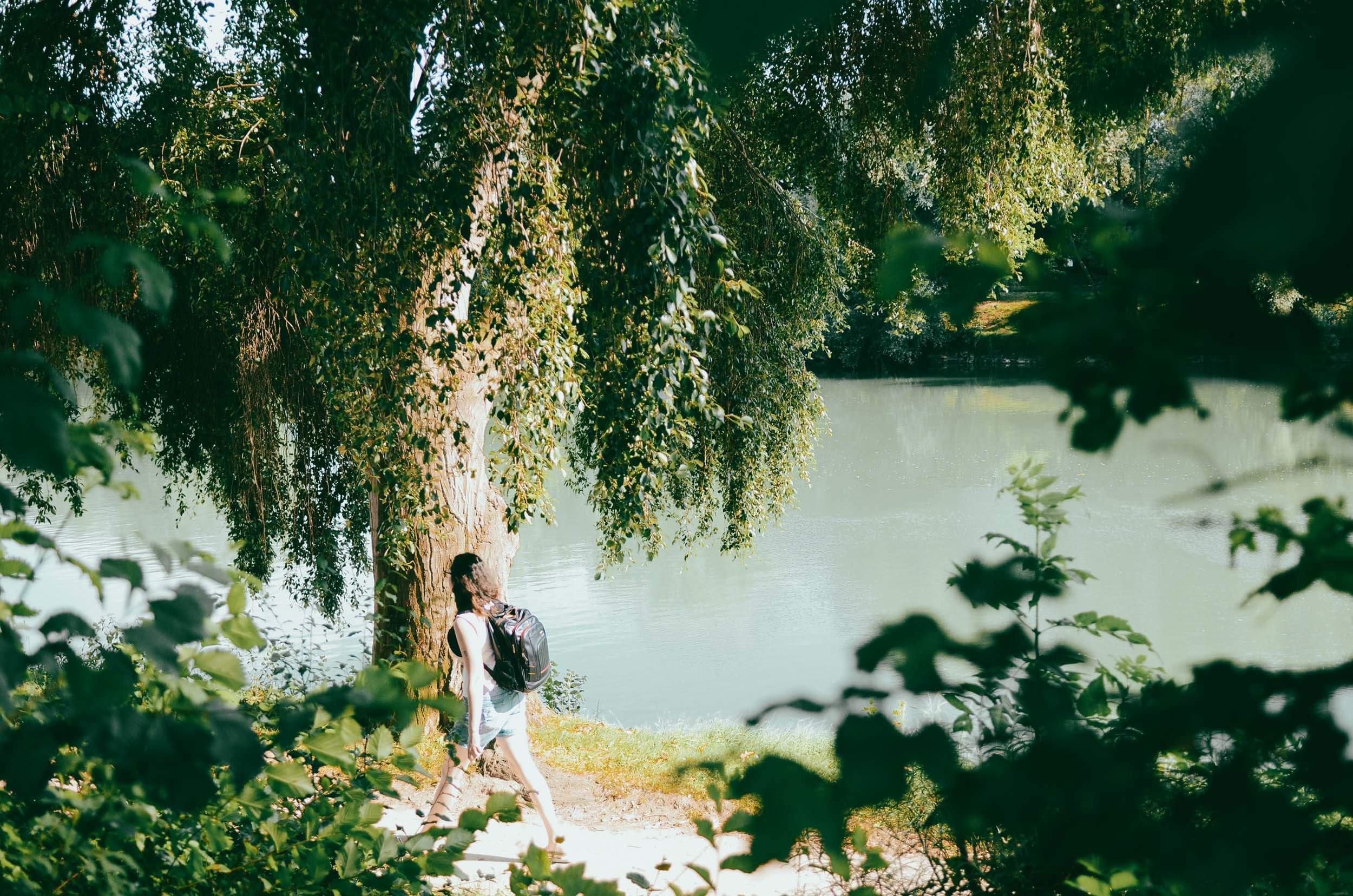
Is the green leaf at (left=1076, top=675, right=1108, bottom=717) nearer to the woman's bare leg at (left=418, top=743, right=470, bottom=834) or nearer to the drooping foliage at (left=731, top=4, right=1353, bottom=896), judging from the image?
the drooping foliage at (left=731, top=4, right=1353, bottom=896)

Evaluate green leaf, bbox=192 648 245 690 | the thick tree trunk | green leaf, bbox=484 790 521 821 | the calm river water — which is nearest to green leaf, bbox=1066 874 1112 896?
green leaf, bbox=484 790 521 821

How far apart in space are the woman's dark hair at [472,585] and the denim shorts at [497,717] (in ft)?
1.15

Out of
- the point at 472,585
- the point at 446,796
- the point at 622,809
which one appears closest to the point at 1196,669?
the point at 472,585

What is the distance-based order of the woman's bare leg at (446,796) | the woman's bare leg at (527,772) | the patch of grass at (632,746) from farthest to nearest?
1. the patch of grass at (632,746)
2. the woman's bare leg at (527,772)
3. the woman's bare leg at (446,796)

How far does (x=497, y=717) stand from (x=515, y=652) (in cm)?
31

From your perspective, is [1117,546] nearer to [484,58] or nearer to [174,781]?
[484,58]

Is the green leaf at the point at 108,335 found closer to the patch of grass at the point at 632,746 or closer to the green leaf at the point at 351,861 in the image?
the green leaf at the point at 351,861

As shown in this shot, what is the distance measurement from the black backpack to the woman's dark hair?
2.4 inches

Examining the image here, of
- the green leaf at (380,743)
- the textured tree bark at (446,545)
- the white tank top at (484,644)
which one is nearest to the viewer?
the green leaf at (380,743)

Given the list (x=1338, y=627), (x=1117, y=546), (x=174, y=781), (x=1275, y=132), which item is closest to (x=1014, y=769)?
(x=1275, y=132)

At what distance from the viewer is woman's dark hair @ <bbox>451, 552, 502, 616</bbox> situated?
4.46 meters

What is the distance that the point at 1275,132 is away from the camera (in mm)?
566

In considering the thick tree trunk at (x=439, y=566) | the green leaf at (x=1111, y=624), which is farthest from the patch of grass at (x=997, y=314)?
the thick tree trunk at (x=439, y=566)

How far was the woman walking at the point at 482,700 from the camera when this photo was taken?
14.3ft
